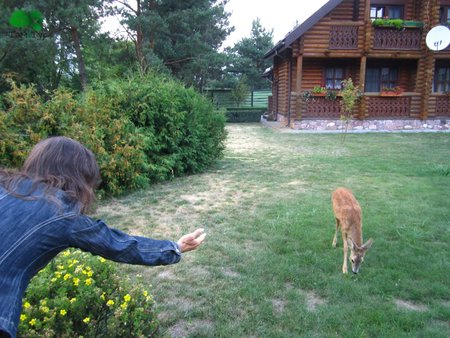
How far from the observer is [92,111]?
7.53 meters

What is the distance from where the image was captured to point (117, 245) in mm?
1668

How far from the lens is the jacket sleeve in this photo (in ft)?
5.16

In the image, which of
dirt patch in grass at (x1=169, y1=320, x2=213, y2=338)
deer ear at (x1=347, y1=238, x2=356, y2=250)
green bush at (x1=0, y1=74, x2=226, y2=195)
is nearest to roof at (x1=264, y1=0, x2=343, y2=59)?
green bush at (x1=0, y1=74, x2=226, y2=195)

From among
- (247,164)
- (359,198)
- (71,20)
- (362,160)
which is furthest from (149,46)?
(359,198)

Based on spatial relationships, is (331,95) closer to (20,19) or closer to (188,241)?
(188,241)

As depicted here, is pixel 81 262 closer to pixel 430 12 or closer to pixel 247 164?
pixel 247 164

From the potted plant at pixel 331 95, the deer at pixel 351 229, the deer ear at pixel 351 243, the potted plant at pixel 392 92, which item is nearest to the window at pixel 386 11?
the potted plant at pixel 392 92

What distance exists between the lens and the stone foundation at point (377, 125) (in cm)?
1859

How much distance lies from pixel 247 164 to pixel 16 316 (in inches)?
369

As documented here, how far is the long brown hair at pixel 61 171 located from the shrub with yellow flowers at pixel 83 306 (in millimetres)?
960

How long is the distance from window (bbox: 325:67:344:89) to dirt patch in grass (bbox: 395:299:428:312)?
18.2 m

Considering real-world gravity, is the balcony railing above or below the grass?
above

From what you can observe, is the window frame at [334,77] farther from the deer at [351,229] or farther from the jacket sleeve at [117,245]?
the jacket sleeve at [117,245]

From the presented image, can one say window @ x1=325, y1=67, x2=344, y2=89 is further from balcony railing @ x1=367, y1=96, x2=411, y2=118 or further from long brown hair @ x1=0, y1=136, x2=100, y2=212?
long brown hair @ x1=0, y1=136, x2=100, y2=212
